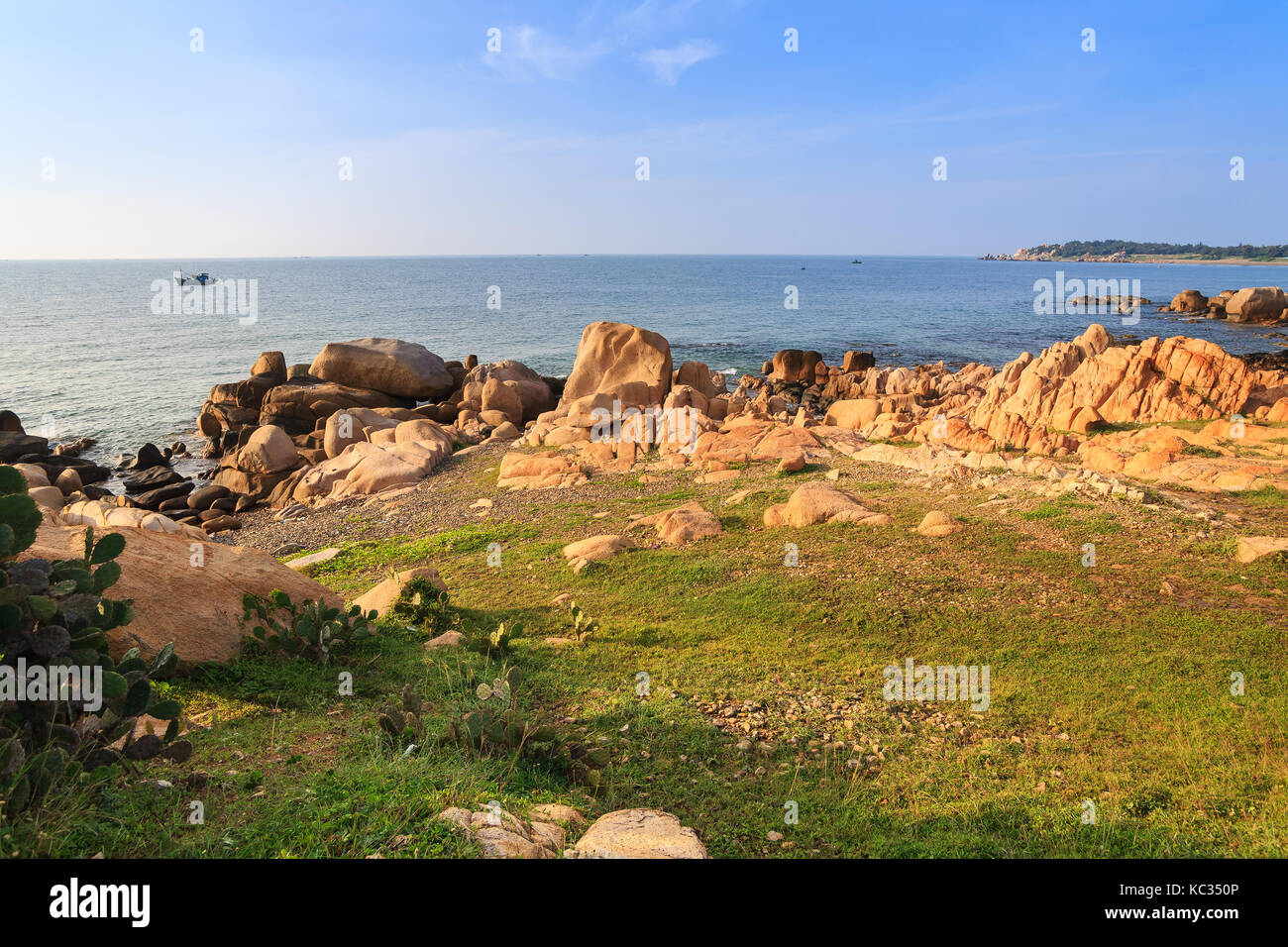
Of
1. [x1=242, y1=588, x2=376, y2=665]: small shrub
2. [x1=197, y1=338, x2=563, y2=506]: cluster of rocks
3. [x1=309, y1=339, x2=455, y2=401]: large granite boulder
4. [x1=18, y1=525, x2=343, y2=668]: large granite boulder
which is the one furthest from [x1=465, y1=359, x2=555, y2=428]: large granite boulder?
[x1=242, y1=588, x2=376, y2=665]: small shrub

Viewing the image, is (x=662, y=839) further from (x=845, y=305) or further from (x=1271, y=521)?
(x=845, y=305)

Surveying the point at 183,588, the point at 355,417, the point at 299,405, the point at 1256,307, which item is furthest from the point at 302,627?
the point at 1256,307

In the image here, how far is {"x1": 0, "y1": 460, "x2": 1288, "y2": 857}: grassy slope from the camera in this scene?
5094 millimetres

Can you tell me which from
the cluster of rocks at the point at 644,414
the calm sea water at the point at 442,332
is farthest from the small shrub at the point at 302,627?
the calm sea water at the point at 442,332

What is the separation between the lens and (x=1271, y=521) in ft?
40.8

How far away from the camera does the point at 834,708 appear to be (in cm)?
799

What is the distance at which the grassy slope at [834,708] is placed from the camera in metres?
5.09

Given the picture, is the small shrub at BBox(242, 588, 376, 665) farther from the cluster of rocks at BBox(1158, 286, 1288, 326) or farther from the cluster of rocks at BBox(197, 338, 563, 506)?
the cluster of rocks at BBox(1158, 286, 1288, 326)

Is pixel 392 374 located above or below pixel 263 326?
below

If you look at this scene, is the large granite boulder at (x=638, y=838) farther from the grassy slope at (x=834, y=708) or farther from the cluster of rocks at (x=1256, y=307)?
the cluster of rocks at (x=1256, y=307)

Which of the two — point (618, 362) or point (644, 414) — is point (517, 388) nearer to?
point (618, 362)

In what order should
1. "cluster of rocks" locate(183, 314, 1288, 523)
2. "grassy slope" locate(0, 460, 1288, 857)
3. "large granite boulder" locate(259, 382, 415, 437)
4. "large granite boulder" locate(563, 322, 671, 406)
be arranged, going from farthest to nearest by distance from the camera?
"large granite boulder" locate(259, 382, 415, 437), "large granite boulder" locate(563, 322, 671, 406), "cluster of rocks" locate(183, 314, 1288, 523), "grassy slope" locate(0, 460, 1288, 857)
